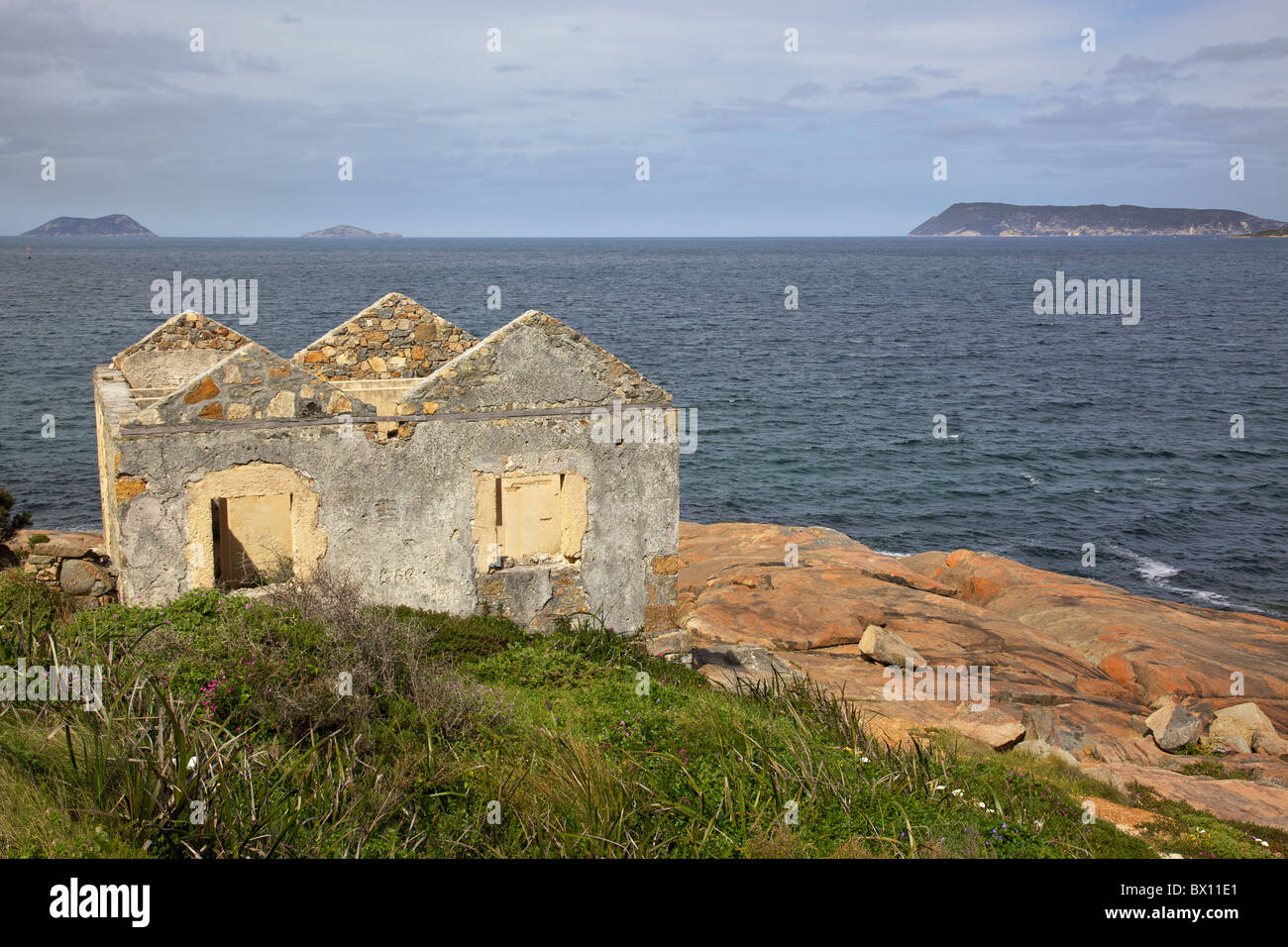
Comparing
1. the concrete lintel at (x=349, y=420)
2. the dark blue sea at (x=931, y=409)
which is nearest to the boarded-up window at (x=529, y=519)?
the concrete lintel at (x=349, y=420)

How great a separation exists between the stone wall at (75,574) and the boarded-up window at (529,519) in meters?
5.07

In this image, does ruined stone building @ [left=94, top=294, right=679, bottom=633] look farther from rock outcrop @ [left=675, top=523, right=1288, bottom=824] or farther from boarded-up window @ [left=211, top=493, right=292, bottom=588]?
rock outcrop @ [left=675, top=523, right=1288, bottom=824]

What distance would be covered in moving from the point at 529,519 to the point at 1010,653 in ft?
30.4

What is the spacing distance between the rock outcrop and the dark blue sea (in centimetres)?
817

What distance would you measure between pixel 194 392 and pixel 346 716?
4.91 m

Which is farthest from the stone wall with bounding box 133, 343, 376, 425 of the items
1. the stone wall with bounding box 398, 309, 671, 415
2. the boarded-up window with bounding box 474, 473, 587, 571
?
the boarded-up window with bounding box 474, 473, 587, 571

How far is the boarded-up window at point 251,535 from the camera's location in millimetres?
13547

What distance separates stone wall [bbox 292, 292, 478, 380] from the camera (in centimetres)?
1584

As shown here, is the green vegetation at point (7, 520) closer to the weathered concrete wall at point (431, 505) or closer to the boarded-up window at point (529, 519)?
the weathered concrete wall at point (431, 505)

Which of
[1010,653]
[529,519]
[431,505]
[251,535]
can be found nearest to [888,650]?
[1010,653]

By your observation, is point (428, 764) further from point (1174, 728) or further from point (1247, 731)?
point (1247, 731)

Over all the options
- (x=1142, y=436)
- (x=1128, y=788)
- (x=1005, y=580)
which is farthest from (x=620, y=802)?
(x=1142, y=436)

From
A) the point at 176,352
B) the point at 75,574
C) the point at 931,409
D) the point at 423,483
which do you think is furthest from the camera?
the point at 931,409

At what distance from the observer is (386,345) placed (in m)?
16.2
